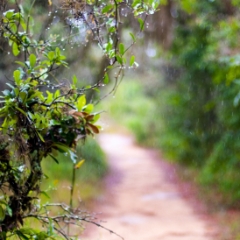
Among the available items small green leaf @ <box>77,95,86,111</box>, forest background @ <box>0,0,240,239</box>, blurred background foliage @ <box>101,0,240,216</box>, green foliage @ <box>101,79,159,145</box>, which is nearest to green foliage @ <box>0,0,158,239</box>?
small green leaf @ <box>77,95,86,111</box>

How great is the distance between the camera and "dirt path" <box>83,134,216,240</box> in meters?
6.81

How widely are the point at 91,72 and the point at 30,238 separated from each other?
26.7 feet

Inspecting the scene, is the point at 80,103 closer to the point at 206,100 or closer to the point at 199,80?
the point at 199,80

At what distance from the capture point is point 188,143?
1317 centimetres

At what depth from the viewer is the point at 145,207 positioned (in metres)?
9.12

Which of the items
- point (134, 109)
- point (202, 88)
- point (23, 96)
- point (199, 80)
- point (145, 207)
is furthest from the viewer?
point (134, 109)

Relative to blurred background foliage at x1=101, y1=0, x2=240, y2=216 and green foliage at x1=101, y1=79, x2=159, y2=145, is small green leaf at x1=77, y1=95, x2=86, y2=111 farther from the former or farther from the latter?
green foliage at x1=101, y1=79, x2=159, y2=145

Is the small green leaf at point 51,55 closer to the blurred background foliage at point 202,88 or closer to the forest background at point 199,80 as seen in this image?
the forest background at point 199,80

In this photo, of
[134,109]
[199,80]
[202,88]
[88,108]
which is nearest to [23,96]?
[88,108]

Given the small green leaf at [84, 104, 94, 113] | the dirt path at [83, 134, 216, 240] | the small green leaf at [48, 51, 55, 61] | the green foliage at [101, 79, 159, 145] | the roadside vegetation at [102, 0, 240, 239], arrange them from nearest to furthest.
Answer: the small green leaf at [48, 51, 55, 61] → the small green leaf at [84, 104, 94, 113] → the dirt path at [83, 134, 216, 240] → the roadside vegetation at [102, 0, 240, 239] → the green foliage at [101, 79, 159, 145]

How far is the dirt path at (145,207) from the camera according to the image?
6.81 m

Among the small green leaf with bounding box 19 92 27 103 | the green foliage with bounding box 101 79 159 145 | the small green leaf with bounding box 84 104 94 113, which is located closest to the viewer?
the small green leaf with bounding box 19 92 27 103

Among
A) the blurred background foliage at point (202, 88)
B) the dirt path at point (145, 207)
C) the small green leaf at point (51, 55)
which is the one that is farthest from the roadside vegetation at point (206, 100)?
the small green leaf at point (51, 55)

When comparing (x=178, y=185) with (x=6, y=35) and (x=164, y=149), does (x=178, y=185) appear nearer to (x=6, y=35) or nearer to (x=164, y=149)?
(x=164, y=149)
